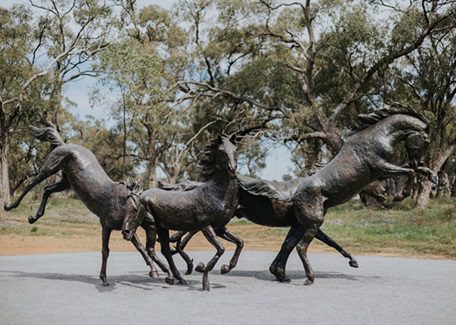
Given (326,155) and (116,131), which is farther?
(116,131)

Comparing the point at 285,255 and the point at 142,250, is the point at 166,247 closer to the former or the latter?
the point at 142,250

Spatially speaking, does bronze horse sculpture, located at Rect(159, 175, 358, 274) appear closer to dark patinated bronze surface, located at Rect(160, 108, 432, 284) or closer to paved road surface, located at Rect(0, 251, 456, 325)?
dark patinated bronze surface, located at Rect(160, 108, 432, 284)

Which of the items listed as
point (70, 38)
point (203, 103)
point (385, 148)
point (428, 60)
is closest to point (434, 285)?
point (385, 148)

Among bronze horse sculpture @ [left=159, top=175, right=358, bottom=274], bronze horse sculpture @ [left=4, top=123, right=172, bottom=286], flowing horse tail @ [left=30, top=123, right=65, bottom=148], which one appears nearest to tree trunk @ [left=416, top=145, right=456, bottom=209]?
bronze horse sculpture @ [left=159, top=175, right=358, bottom=274]

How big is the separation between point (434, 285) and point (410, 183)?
4.97 ft

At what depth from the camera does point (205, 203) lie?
756cm

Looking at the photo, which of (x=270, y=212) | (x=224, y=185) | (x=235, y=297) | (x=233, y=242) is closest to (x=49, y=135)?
(x=224, y=185)

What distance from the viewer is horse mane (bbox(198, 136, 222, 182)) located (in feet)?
25.2

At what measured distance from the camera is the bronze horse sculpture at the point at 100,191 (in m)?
7.72

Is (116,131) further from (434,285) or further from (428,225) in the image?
(434,285)

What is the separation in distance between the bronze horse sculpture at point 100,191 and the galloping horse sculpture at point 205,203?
0.67 ft

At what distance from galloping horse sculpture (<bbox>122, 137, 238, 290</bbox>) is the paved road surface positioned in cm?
81

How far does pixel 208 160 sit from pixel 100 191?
1.66 metres

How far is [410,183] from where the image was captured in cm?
825
